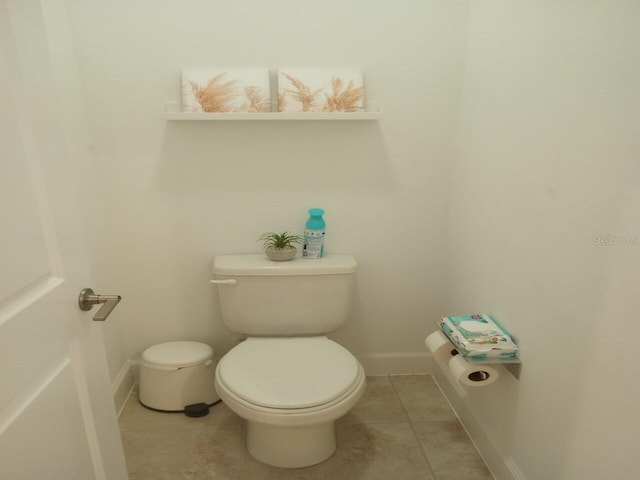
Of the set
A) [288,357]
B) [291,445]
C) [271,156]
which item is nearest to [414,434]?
[291,445]

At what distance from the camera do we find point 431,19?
1.52 meters

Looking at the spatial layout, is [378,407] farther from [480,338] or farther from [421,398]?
[480,338]

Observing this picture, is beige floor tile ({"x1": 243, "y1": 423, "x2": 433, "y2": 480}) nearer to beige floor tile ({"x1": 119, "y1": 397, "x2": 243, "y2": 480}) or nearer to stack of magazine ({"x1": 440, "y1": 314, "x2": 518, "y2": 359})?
beige floor tile ({"x1": 119, "y1": 397, "x2": 243, "y2": 480})

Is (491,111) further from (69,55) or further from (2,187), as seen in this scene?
(69,55)

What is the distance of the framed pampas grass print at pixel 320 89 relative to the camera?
4.91 ft

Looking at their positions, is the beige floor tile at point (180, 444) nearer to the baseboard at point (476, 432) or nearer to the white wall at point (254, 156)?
the white wall at point (254, 156)

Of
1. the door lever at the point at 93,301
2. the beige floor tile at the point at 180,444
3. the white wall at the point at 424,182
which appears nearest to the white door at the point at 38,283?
the door lever at the point at 93,301

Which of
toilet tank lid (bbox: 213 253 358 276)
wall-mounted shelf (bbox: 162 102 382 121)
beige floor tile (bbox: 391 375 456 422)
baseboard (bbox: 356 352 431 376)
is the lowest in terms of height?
beige floor tile (bbox: 391 375 456 422)

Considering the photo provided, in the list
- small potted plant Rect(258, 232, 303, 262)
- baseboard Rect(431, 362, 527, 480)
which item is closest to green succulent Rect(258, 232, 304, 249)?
small potted plant Rect(258, 232, 303, 262)

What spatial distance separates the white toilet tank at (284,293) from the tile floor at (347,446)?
0.41 m

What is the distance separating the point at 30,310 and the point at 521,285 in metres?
1.21

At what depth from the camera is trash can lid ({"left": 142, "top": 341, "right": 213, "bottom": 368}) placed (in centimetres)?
161

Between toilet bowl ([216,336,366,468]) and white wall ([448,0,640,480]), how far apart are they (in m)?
0.53

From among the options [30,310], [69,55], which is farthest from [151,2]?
[30,310]
